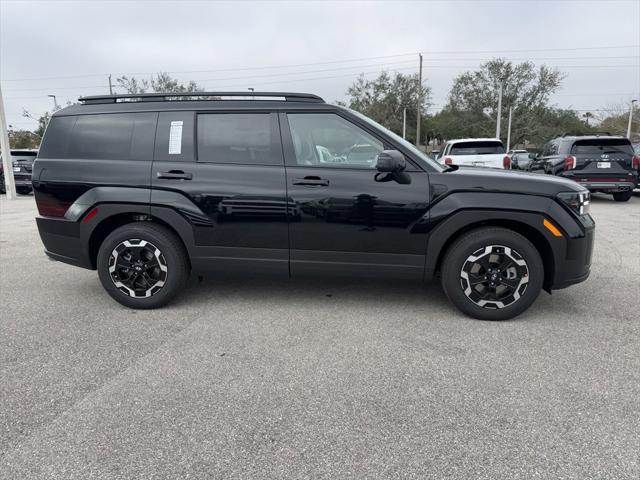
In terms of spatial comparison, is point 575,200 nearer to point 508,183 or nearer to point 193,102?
point 508,183

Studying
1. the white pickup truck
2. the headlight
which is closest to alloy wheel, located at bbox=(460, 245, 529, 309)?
the headlight

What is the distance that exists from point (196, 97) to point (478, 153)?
9.86 metres

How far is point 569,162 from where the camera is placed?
38.6 feet

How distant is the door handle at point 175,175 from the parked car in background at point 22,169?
622 inches

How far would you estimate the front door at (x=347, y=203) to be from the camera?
3.85m

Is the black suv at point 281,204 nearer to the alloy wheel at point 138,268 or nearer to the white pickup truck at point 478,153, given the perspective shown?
the alloy wheel at point 138,268

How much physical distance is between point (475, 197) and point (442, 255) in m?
0.58

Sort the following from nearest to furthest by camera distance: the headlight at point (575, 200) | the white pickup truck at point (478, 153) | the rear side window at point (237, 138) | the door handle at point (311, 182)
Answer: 1. the headlight at point (575, 200)
2. the door handle at point (311, 182)
3. the rear side window at point (237, 138)
4. the white pickup truck at point (478, 153)

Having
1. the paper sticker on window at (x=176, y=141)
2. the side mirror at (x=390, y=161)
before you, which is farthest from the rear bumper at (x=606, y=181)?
the paper sticker on window at (x=176, y=141)

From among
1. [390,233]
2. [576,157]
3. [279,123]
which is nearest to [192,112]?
[279,123]

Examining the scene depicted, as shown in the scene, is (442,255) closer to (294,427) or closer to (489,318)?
(489,318)

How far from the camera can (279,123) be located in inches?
159

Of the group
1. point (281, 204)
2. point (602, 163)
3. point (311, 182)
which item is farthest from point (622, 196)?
point (281, 204)

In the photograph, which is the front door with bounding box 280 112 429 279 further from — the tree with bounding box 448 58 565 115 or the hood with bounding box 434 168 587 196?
the tree with bounding box 448 58 565 115
